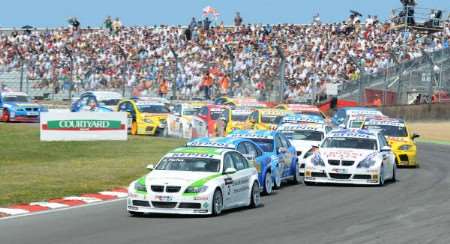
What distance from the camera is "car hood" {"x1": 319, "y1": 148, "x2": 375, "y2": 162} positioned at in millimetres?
22859

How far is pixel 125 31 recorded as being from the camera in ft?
201

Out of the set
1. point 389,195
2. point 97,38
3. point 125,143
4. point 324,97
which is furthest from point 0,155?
point 97,38

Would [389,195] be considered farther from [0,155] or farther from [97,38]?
[97,38]

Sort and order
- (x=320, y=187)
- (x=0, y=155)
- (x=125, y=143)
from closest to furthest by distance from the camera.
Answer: (x=320, y=187) < (x=0, y=155) < (x=125, y=143)

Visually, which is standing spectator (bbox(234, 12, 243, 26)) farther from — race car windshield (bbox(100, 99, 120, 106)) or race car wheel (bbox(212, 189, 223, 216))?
race car wheel (bbox(212, 189, 223, 216))

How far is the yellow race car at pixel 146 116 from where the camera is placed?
4028 centimetres

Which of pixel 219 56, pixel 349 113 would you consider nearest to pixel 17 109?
pixel 219 56

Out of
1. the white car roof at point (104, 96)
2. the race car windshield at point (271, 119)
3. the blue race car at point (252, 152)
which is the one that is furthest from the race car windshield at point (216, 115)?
the blue race car at point (252, 152)

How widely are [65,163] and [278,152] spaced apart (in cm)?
764

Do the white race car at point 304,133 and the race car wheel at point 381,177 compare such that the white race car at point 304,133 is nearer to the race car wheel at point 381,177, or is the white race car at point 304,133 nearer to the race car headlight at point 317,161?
the race car headlight at point 317,161

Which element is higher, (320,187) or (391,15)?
(391,15)

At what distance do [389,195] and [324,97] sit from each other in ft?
90.3

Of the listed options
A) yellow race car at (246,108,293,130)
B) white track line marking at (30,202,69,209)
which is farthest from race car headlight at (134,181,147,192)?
yellow race car at (246,108,293,130)

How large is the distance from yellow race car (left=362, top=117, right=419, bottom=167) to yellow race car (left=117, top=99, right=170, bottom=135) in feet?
37.0
